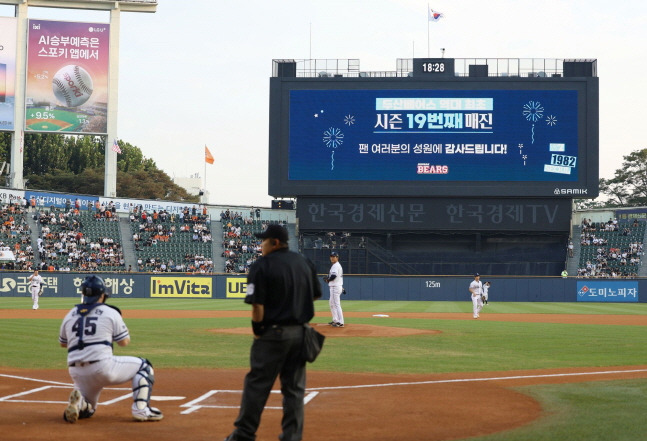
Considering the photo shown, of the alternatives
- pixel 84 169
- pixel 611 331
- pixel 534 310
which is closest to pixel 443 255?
pixel 534 310

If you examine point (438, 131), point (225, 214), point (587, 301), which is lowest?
point (587, 301)

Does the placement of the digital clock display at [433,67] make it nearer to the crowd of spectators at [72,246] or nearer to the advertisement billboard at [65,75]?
the advertisement billboard at [65,75]

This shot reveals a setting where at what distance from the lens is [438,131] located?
47656 mm

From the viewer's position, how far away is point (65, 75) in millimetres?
52781

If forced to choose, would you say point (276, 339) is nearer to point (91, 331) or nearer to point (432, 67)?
point (91, 331)

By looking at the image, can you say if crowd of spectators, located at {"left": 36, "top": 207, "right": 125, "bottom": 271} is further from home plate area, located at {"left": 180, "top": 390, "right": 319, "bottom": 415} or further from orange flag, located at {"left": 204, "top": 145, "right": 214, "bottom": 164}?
home plate area, located at {"left": 180, "top": 390, "right": 319, "bottom": 415}

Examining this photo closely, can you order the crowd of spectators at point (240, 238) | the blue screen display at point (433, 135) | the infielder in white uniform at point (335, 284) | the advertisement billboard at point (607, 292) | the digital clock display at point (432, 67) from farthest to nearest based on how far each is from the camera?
the crowd of spectators at point (240, 238), the digital clock display at point (432, 67), the blue screen display at point (433, 135), the advertisement billboard at point (607, 292), the infielder in white uniform at point (335, 284)

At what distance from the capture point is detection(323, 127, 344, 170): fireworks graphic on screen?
47.7 meters

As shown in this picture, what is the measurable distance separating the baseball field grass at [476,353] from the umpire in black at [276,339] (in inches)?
80.6

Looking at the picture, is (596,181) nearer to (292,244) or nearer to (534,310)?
(534,310)

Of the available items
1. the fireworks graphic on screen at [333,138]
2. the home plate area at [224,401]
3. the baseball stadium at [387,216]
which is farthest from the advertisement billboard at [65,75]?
the home plate area at [224,401]

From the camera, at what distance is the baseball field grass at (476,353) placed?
9.06 meters

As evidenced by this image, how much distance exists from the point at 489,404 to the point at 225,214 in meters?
50.2

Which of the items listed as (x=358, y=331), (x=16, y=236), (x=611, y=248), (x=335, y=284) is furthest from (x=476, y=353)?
(x=611, y=248)
